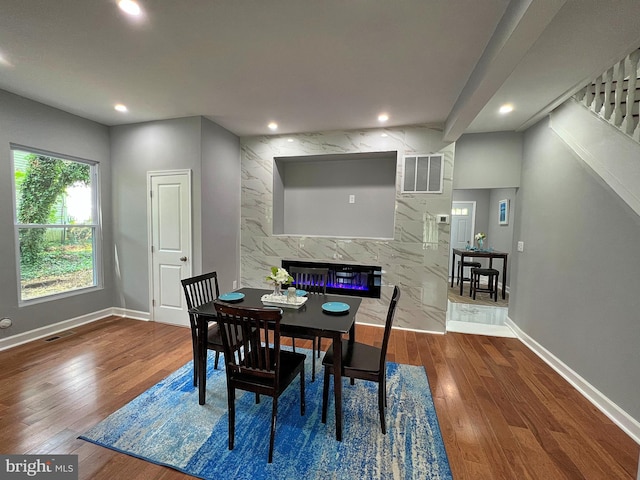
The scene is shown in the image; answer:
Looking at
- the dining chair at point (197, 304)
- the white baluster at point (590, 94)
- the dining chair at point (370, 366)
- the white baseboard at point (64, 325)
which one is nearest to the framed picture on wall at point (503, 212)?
the white baluster at point (590, 94)

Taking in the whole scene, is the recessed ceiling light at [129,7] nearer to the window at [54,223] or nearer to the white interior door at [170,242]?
the white interior door at [170,242]

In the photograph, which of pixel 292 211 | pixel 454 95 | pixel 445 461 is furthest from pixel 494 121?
pixel 445 461

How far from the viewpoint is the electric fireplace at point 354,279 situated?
405 cm

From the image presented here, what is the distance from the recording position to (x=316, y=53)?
2184 mm

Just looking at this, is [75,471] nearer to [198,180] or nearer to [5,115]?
[198,180]

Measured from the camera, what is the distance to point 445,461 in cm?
170

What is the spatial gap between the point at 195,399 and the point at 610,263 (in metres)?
3.58

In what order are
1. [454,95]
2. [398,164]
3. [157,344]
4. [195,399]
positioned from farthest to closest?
[398,164] → [157,344] → [454,95] → [195,399]

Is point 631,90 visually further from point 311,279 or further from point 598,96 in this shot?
point 311,279

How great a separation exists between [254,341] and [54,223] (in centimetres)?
360

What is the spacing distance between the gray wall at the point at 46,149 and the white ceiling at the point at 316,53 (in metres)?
0.31

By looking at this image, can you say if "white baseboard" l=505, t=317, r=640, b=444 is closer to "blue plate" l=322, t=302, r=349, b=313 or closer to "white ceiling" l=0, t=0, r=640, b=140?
"blue plate" l=322, t=302, r=349, b=313

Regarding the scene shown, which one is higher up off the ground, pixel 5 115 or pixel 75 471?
pixel 5 115

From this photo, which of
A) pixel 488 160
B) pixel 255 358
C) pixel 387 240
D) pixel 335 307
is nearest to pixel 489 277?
pixel 488 160
